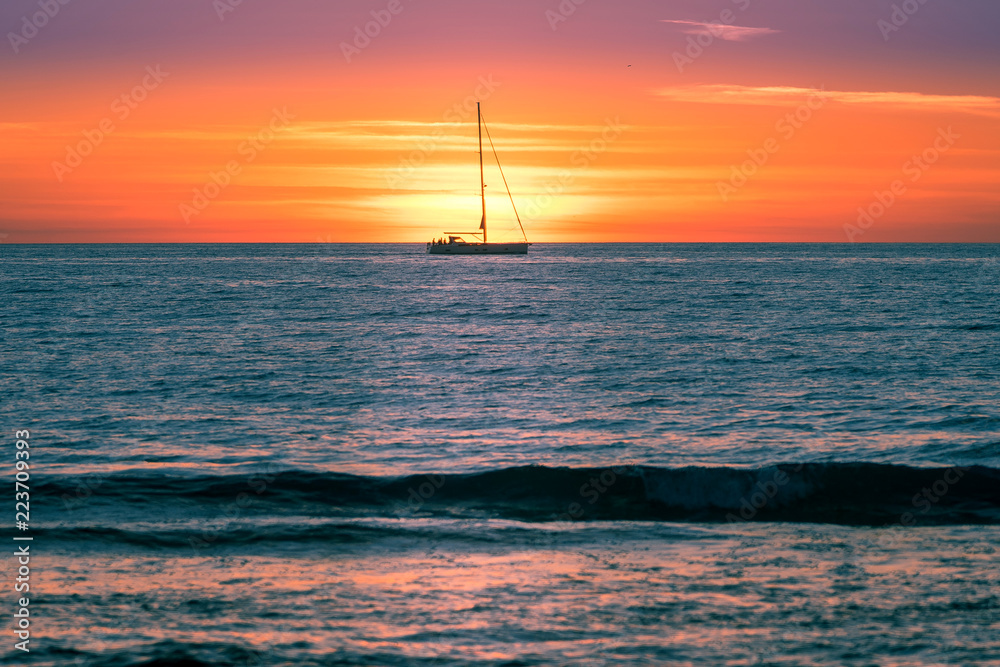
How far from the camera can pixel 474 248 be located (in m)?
162

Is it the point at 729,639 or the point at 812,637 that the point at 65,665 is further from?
the point at 812,637

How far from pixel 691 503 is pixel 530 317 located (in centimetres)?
4445

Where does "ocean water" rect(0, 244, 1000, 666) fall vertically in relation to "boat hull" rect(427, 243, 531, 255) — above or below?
below

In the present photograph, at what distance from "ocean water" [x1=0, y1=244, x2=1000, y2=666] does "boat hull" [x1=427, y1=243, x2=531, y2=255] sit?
127 meters

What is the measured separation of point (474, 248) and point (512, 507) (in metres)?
149

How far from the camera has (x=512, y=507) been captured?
14711 millimetres

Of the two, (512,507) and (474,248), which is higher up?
(474,248)

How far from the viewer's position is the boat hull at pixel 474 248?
162750mm

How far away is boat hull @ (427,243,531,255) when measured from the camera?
534ft

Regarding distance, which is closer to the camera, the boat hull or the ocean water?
the ocean water

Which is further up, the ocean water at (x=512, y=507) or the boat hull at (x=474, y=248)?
the boat hull at (x=474, y=248)

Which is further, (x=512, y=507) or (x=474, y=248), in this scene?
(x=474, y=248)

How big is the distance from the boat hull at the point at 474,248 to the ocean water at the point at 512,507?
126851mm

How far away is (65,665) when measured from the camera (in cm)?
796
